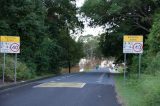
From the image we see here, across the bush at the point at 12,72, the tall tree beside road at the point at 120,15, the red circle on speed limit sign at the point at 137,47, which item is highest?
the tall tree beside road at the point at 120,15

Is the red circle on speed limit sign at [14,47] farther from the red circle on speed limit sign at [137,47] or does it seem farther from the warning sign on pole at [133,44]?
the red circle on speed limit sign at [137,47]

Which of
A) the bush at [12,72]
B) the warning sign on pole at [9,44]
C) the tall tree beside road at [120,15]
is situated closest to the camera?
the warning sign on pole at [9,44]

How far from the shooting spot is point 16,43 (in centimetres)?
3434

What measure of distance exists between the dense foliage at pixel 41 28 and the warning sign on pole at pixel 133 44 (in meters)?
11.4

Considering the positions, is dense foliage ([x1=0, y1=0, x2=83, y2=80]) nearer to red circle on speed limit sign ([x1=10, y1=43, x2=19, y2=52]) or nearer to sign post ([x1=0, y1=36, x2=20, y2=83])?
sign post ([x1=0, y1=36, x2=20, y2=83])

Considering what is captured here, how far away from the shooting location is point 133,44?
95.8ft

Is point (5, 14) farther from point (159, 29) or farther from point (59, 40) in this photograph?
point (59, 40)

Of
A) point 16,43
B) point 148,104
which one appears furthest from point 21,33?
point 148,104

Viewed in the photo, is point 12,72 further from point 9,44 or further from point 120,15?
point 120,15

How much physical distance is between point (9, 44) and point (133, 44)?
9614 mm

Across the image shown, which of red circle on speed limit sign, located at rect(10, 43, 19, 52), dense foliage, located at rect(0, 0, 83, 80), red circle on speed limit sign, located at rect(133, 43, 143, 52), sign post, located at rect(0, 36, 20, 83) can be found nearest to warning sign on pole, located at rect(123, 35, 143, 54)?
red circle on speed limit sign, located at rect(133, 43, 143, 52)

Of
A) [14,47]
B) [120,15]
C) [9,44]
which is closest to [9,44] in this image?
[9,44]

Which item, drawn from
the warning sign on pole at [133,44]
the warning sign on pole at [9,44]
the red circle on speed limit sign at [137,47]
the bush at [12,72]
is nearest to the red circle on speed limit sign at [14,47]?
the warning sign on pole at [9,44]

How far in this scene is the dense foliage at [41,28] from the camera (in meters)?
39.9
